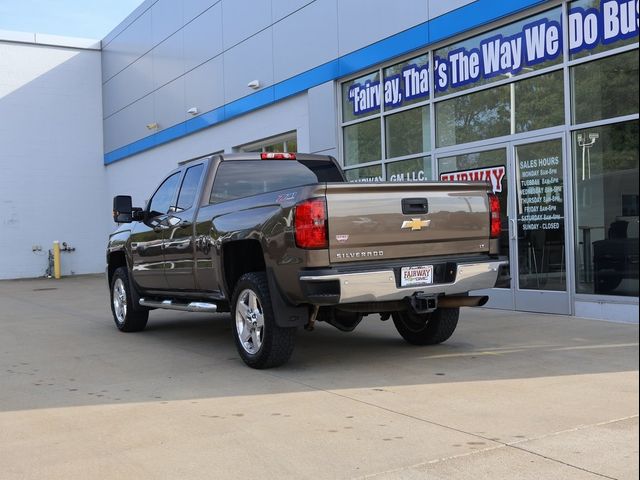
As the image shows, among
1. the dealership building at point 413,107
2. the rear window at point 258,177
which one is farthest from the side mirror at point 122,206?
the dealership building at point 413,107

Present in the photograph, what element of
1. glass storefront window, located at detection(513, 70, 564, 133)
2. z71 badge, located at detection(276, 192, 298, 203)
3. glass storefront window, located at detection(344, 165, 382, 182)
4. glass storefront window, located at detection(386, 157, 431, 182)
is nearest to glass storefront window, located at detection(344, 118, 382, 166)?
glass storefront window, located at detection(344, 165, 382, 182)

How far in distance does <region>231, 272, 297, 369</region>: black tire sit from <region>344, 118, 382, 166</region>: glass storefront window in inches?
267

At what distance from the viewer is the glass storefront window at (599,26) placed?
8.26m

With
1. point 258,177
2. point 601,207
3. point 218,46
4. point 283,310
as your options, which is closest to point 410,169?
point 601,207

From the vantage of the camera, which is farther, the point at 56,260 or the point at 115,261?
the point at 56,260

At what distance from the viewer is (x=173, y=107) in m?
20.1

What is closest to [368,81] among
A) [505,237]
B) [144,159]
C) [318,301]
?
[505,237]

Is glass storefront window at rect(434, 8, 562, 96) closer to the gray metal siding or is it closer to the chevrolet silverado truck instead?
the gray metal siding

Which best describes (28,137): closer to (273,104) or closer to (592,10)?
Result: (273,104)

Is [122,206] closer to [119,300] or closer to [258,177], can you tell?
[119,300]

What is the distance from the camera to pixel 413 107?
1177 centimetres

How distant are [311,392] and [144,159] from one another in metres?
18.3

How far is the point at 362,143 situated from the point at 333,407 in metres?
8.67

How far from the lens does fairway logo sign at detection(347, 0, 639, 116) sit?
27.8 feet
